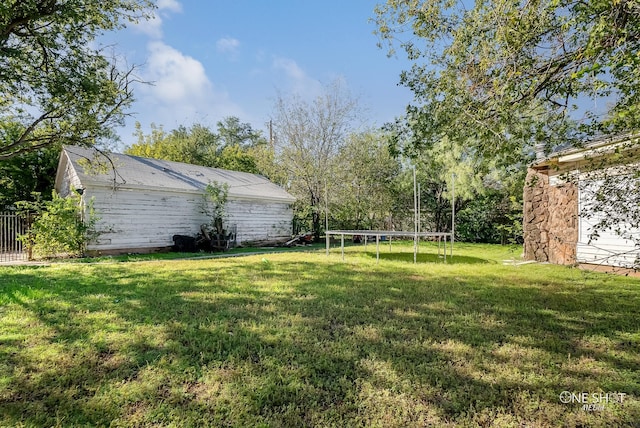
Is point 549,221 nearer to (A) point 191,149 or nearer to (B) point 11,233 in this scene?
(B) point 11,233

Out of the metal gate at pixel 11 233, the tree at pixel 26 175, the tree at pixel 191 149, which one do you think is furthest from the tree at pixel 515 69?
the tree at pixel 191 149

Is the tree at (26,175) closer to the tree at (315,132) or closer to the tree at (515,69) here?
the tree at (315,132)

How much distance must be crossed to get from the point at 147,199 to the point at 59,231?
277 centimetres

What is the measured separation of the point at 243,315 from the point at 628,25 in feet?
14.8

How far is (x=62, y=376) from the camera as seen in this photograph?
232cm

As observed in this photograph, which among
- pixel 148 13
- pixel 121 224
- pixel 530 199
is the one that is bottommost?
pixel 121 224

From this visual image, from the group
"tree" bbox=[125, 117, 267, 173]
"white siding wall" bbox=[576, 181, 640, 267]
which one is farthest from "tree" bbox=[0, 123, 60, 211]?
"white siding wall" bbox=[576, 181, 640, 267]

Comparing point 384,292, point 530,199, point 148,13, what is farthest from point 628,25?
point 148,13

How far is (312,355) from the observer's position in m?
2.75

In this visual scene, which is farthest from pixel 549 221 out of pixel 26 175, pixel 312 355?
pixel 26 175

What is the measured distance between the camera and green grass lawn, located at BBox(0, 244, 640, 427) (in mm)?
1967

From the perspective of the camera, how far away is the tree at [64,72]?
21.9ft

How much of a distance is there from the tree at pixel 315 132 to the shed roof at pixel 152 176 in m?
1.58

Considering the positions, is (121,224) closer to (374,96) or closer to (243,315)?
(243,315)
